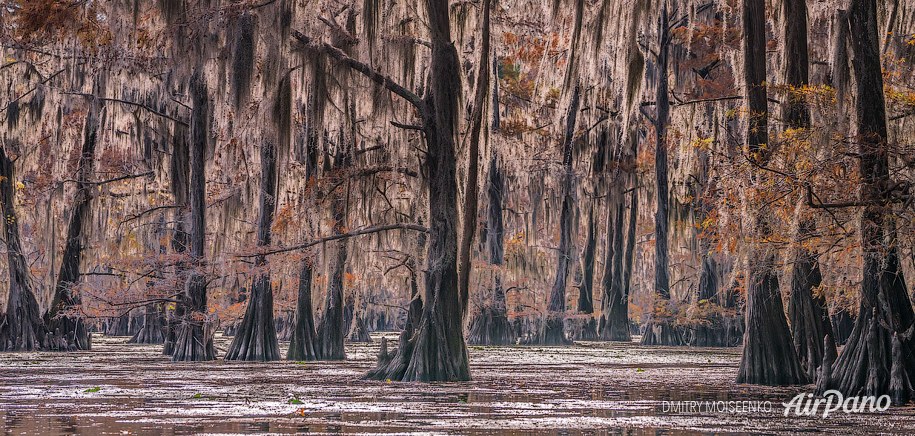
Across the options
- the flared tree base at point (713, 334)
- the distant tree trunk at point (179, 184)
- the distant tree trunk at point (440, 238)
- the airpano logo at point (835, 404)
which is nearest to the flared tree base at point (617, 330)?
the flared tree base at point (713, 334)

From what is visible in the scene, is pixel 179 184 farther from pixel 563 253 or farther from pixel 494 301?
pixel 563 253

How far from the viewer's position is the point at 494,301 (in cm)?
3581

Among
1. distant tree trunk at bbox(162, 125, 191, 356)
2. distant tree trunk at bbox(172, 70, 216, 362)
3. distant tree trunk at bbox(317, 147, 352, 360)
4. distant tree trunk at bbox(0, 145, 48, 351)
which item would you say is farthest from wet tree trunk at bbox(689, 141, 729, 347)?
distant tree trunk at bbox(0, 145, 48, 351)

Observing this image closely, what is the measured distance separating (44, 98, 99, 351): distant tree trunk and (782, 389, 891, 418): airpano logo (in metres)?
19.3

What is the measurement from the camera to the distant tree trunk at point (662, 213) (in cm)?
3011

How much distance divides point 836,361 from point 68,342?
21.3m

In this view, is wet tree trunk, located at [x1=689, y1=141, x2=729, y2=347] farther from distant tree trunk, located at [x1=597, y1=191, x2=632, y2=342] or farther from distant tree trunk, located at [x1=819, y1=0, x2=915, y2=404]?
distant tree trunk, located at [x1=819, y1=0, x2=915, y2=404]

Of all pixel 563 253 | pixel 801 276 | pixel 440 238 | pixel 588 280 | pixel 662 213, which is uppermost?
pixel 662 213

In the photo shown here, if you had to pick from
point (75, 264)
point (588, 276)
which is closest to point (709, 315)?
point (588, 276)

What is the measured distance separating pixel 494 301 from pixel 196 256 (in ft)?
41.5

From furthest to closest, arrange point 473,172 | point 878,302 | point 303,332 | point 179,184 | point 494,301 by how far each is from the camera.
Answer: point 494,301
point 179,184
point 303,332
point 473,172
point 878,302

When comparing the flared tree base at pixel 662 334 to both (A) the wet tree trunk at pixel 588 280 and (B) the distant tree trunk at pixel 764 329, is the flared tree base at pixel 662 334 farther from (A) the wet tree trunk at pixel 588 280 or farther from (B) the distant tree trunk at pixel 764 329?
(B) the distant tree trunk at pixel 764 329

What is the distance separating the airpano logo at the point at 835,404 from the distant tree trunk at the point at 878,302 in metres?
0.10

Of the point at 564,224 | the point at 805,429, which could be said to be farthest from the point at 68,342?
the point at 805,429
